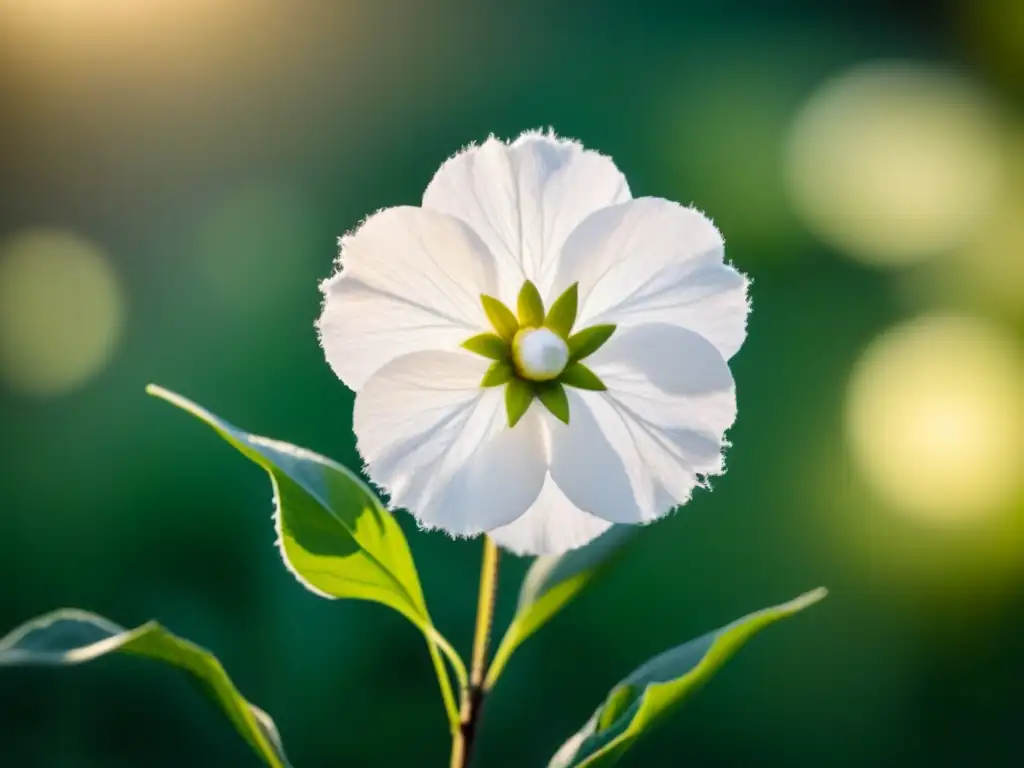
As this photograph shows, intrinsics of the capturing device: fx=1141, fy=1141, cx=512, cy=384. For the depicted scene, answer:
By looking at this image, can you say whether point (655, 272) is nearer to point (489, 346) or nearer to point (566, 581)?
point (489, 346)

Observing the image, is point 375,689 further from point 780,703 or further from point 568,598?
point 568,598

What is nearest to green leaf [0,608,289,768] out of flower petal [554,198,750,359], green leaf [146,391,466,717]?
green leaf [146,391,466,717]

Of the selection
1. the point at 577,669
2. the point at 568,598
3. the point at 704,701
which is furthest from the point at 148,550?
the point at 568,598

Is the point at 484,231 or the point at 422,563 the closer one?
the point at 484,231

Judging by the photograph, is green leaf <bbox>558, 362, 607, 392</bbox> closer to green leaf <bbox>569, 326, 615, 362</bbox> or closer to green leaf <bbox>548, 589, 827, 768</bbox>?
green leaf <bbox>569, 326, 615, 362</bbox>

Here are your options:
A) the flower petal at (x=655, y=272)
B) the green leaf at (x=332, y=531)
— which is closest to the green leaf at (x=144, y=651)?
the green leaf at (x=332, y=531)

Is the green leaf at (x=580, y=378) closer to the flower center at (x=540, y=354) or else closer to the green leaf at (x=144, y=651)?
the flower center at (x=540, y=354)
